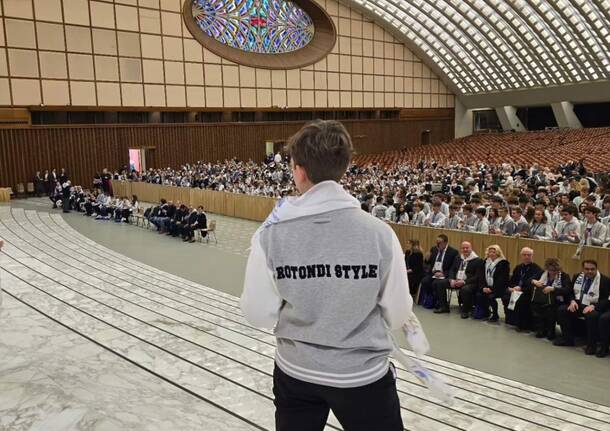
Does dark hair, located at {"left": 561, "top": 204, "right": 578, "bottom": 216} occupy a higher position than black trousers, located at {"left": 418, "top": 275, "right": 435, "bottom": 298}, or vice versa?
dark hair, located at {"left": 561, "top": 204, "right": 578, "bottom": 216}

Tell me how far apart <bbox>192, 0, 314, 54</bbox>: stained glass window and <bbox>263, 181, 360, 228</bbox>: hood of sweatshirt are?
32277 millimetres

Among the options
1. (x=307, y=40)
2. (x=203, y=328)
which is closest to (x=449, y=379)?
(x=203, y=328)

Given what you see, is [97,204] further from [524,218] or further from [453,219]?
[524,218]

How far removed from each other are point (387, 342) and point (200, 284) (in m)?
8.13

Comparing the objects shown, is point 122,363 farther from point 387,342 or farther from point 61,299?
point 387,342

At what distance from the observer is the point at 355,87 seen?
38.1 m

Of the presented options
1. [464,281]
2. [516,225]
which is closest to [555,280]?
[464,281]

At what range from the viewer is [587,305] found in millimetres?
6512

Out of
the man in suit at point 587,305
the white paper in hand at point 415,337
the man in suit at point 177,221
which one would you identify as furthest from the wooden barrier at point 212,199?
the white paper in hand at point 415,337

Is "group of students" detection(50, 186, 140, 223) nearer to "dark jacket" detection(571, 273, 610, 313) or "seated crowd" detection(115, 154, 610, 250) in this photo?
"seated crowd" detection(115, 154, 610, 250)

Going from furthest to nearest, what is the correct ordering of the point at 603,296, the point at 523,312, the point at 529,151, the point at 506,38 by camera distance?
the point at 506,38 → the point at 529,151 → the point at 523,312 → the point at 603,296

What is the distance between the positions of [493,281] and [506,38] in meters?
31.8

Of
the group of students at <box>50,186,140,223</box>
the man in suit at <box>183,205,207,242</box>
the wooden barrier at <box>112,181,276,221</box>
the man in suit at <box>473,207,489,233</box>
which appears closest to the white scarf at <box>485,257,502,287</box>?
the man in suit at <box>473,207,489,233</box>

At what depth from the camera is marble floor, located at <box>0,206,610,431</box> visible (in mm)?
3338
